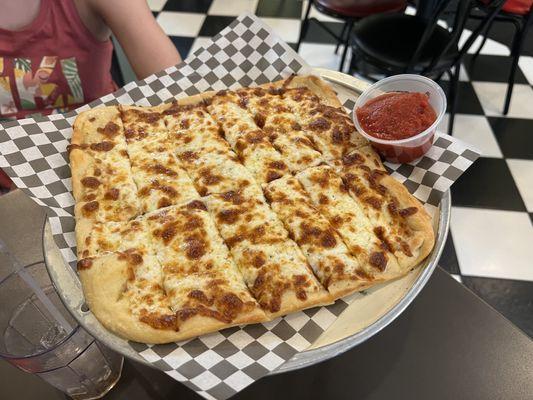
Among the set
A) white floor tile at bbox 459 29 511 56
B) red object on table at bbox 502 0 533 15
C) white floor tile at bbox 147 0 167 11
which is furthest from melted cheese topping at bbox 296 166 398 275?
white floor tile at bbox 147 0 167 11

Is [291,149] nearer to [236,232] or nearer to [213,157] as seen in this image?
[213,157]

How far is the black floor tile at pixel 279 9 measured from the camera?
18.2 feet

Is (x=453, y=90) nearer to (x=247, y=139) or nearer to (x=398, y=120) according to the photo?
(x=398, y=120)

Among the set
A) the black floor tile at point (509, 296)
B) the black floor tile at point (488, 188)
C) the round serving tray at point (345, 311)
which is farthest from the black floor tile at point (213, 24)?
the round serving tray at point (345, 311)

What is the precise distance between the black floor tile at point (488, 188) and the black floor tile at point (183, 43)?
312 cm

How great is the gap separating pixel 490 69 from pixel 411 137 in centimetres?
359

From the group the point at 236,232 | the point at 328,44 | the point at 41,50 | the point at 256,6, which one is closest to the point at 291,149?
the point at 236,232

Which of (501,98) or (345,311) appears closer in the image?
(345,311)

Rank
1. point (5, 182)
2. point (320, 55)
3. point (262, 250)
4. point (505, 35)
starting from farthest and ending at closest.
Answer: point (505, 35)
point (320, 55)
point (5, 182)
point (262, 250)

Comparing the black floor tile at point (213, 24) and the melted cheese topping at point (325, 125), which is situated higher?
the melted cheese topping at point (325, 125)

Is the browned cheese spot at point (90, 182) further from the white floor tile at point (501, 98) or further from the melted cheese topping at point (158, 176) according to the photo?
the white floor tile at point (501, 98)

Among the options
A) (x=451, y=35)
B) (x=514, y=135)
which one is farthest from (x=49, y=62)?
(x=514, y=135)

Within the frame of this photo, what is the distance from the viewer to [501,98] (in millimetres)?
4410

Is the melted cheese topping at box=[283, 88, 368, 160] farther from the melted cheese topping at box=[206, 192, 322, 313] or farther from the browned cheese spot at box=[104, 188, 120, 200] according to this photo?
the browned cheese spot at box=[104, 188, 120, 200]
